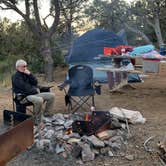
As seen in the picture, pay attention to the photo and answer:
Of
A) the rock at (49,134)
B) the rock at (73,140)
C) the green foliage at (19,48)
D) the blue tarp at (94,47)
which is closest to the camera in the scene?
the rock at (73,140)

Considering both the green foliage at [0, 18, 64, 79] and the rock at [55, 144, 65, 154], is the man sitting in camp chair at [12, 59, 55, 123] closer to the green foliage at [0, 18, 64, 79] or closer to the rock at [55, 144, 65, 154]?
the rock at [55, 144, 65, 154]

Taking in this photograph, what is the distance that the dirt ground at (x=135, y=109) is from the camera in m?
3.97

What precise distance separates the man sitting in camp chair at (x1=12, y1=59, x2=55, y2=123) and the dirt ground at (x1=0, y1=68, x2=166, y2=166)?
2.57 ft

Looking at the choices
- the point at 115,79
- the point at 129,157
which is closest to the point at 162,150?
the point at 129,157

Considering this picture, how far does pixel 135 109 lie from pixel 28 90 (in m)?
1.86

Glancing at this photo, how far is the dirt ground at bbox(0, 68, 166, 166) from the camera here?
13.0 feet

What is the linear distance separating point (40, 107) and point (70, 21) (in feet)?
28.5

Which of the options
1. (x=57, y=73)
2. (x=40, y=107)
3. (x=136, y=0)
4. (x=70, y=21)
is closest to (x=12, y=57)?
(x=57, y=73)

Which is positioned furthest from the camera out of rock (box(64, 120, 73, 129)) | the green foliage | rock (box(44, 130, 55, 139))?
the green foliage

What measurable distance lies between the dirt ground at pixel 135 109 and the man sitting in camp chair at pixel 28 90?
2.57 feet

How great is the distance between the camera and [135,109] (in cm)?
621

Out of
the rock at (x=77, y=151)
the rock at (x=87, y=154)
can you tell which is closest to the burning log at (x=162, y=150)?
the rock at (x=87, y=154)

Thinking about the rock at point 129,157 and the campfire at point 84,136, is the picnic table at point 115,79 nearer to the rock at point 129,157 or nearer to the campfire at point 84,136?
the campfire at point 84,136

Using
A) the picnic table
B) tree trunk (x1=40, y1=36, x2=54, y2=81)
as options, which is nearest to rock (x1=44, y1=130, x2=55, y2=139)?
the picnic table
